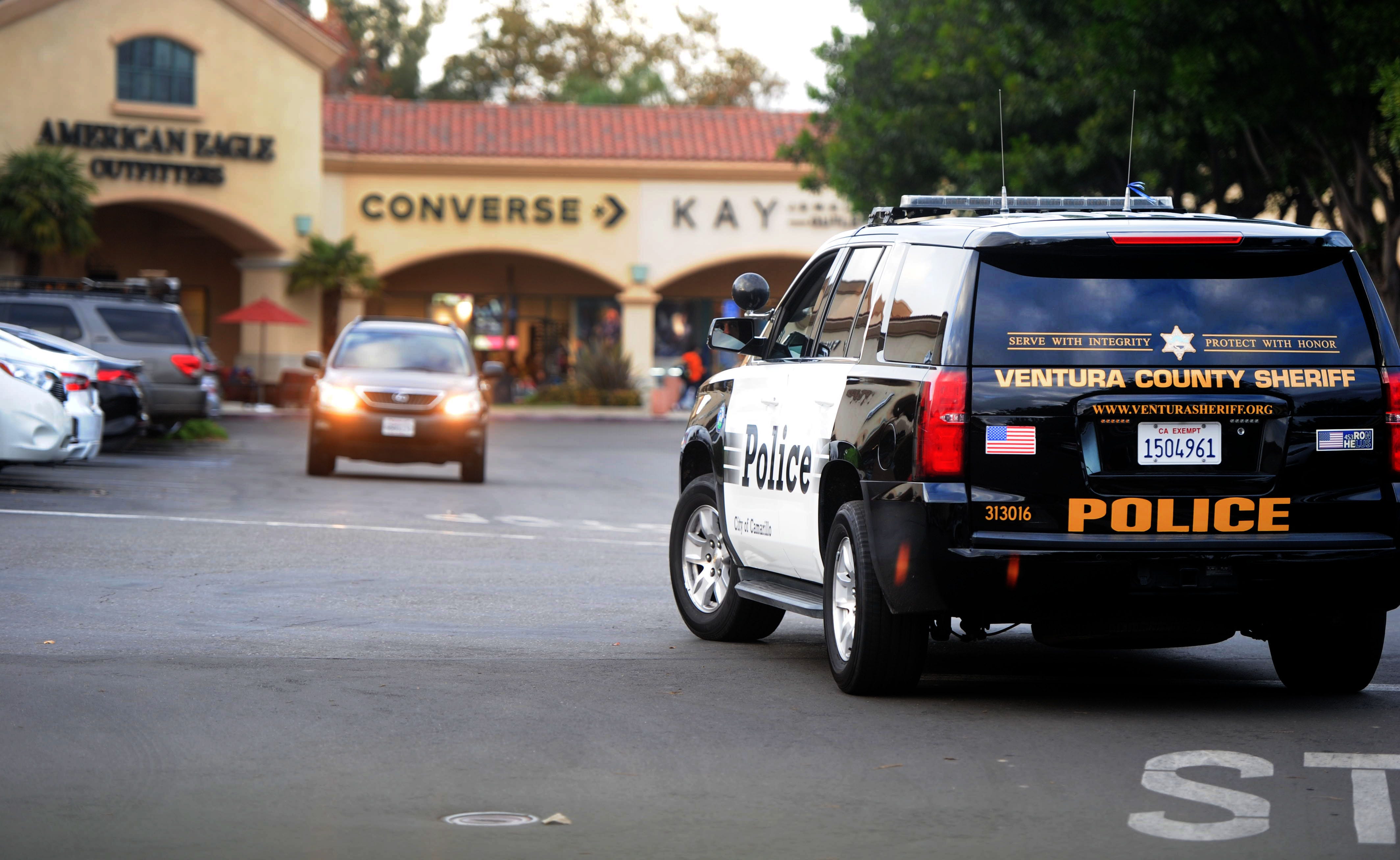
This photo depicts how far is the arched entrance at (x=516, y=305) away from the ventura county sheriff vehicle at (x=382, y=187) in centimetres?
6

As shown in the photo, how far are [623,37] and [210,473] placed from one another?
1963 inches

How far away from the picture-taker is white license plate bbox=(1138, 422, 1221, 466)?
694cm

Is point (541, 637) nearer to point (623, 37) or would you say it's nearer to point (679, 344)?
point (679, 344)

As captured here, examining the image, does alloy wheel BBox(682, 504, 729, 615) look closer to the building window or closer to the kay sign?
the kay sign

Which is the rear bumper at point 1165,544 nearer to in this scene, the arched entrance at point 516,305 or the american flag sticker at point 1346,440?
the american flag sticker at point 1346,440

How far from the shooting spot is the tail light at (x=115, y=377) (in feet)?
64.4

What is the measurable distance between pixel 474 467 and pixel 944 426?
1442 cm

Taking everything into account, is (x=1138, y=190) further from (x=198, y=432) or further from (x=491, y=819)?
(x=198, y=432)

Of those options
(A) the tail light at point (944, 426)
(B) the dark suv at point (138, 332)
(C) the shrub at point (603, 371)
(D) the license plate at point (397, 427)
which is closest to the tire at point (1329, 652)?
(A) the tail light at point (944, 426)

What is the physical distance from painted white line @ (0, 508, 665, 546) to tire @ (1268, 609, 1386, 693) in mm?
6871

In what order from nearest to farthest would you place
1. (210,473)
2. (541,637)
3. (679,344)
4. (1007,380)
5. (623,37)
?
(1007,380) < (541,637) < (210,473) < (679,344) < (623,37)

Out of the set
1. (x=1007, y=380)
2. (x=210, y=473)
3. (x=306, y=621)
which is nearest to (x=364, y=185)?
(x=210, y=473)

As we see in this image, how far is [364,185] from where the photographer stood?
44.6 meters

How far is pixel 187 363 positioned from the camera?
24016 millimetres
